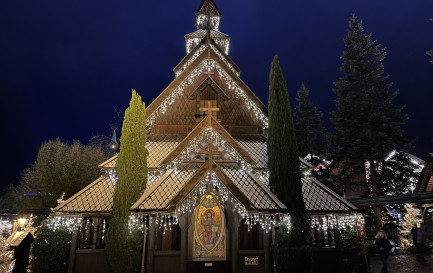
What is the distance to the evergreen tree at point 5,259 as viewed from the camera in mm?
8170

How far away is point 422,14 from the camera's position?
143125 millimetres

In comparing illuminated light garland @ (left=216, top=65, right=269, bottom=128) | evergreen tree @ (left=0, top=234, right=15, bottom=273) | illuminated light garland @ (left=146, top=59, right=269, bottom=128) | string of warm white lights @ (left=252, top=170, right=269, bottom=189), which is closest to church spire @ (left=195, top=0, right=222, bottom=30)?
illuminated light garland @ (left=146, top=59, right=269, bottom=128)

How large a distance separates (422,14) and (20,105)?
599ft

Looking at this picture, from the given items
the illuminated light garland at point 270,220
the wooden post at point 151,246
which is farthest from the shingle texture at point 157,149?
the illuminated light garland at point 270,220

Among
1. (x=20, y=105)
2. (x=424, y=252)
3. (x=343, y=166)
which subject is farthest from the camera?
(x=20, y=105)

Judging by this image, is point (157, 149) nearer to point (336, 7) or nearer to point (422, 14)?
point (422, 14)

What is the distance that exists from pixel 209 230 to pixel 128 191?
11.1 ft

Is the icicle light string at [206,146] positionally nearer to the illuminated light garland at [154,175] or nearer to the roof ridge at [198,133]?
the roof ridge at [198,133]

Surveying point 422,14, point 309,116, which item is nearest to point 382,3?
point 422,14

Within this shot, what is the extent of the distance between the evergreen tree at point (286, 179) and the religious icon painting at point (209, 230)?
2033 millimetres

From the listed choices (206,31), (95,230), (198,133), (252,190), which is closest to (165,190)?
(198,133)

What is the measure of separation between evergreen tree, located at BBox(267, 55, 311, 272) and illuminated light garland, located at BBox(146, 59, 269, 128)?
2.86 meters

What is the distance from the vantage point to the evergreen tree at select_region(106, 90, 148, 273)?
1027 cm

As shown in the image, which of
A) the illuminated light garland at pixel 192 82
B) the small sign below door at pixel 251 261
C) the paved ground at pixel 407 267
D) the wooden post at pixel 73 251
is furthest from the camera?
the illuminated light garland at pixel 192 82
